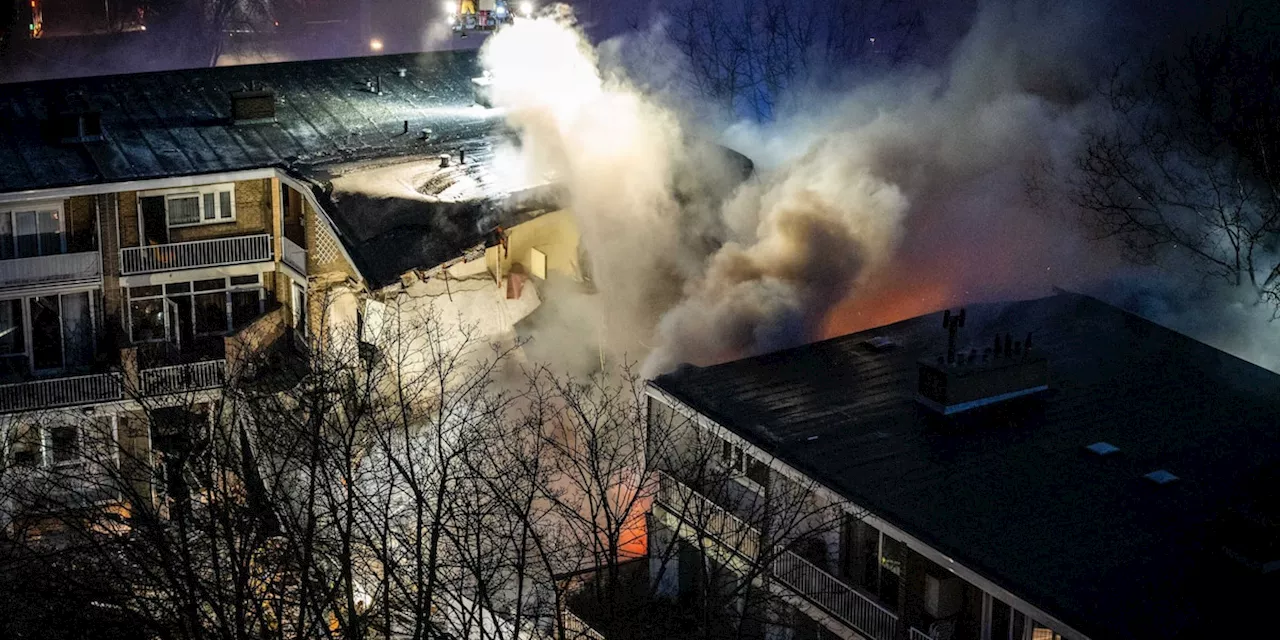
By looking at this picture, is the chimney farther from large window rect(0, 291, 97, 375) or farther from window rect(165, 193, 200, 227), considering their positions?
large window rect(0, 291, 97, 375)

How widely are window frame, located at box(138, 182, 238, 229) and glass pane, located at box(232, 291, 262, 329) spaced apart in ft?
5.27

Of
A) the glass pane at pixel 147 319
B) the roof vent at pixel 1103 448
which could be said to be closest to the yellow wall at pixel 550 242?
the glass pane at pixel 147 319

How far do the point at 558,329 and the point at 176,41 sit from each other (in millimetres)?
40846

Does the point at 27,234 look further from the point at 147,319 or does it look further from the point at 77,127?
the point at 147,319

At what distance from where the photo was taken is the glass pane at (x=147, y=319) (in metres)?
31.4

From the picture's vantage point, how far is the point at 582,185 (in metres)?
31.7

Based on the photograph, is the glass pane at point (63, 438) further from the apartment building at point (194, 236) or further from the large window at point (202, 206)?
the large window at point (202, 206)

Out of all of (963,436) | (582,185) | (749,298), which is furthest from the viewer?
(582,185)

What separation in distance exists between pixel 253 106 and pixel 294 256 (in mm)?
3676

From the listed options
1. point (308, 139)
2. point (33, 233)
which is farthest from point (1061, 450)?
point (33, 233)

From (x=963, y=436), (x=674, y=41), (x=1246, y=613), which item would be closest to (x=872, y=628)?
(x=963, y=436)

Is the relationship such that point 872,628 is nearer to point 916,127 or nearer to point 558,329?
point 558,329

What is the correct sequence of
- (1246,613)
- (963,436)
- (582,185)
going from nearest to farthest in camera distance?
(1246,613) → (963,436) → (582,185)

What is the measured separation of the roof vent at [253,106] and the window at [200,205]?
177 cm
